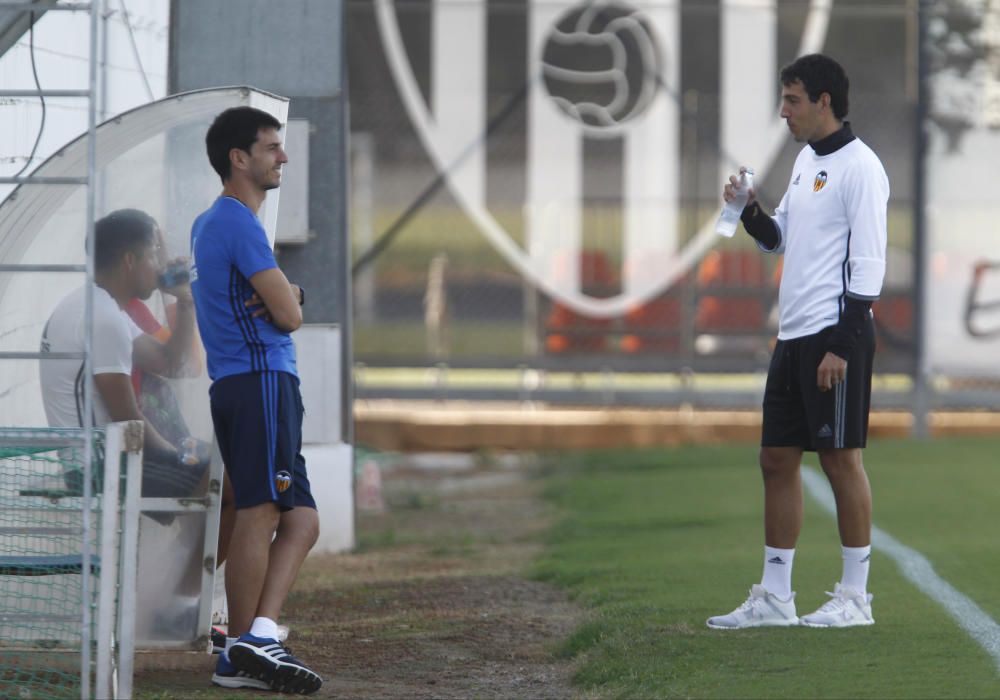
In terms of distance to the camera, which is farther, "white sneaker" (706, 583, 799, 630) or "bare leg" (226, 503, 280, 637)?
"white sneaker" (706, 583, 799, 630)

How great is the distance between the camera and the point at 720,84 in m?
14.5

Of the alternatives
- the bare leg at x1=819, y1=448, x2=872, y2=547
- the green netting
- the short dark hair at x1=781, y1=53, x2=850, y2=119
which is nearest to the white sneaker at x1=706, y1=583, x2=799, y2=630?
the bare leg at x1=819, y1=448, x2=872, y2=547

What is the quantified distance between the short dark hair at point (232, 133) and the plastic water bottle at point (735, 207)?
1727 millimetres

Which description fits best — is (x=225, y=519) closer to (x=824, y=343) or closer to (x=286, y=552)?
(x=286, y=552)

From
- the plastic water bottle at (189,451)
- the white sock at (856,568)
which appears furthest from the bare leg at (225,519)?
the white sock at (856,568)

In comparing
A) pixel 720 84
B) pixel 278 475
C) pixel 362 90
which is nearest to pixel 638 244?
pixel 720 84

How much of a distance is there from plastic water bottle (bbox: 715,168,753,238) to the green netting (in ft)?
7.81

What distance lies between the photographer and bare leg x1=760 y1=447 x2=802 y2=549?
5.95m

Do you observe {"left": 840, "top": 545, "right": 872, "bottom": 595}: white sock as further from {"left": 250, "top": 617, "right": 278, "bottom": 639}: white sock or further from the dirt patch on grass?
{"left": 250, "top": 617, "right": 278, "bottom": 639}: white sock

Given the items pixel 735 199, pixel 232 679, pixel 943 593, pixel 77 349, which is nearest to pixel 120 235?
pixel 77 349

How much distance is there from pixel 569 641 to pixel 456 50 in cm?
927

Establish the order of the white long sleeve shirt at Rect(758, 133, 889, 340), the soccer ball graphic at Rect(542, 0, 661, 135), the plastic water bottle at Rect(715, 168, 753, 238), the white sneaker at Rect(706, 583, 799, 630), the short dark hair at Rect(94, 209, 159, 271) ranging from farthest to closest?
1. the soccer ball graphic at Rect(542, 0, 661, 135)
2. the plastic water bottle at Rect(715, 168, 753, 238)
3. the white sneaker at Rect(706, 583, 799, 630)
4. the white long sleeve shirt at Rect(758, 133, 889, 340)
5. the short dark hair at Rect(94, 209, 159, 271)

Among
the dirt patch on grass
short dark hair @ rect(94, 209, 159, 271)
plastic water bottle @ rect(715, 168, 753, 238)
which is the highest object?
plastic water bottle @ rect(715, 168, 753, 238)

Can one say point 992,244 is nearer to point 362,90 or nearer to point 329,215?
point 362,90
